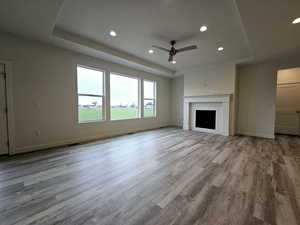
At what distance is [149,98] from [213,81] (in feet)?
9.65

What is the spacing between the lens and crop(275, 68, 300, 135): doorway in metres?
5.24

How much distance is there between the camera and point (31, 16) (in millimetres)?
2400

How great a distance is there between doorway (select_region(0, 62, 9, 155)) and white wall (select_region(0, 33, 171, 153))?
16 centimetres

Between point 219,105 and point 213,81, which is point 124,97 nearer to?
point 213,81

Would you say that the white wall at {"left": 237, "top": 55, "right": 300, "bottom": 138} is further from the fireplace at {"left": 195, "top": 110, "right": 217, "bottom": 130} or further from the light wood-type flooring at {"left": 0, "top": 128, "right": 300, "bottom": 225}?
the light wood-type flooring at {"left": 0, "top": 128, "right": 300, "bottom": 225}

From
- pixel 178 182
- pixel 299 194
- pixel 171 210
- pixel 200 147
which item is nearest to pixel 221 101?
pixel 200 147

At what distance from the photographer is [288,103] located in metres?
5.44

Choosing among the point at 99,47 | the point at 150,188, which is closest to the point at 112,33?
the point at 99,47

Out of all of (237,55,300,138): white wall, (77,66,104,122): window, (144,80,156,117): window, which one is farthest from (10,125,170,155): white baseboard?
(237,55,300,138): white wall

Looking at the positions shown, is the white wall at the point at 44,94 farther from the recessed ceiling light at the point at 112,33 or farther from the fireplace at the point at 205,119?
the fireplace at the point at 205,119

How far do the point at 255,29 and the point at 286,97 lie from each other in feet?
14.7

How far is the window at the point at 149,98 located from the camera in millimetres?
6438

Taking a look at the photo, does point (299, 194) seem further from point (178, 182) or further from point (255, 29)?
point (255, 29)

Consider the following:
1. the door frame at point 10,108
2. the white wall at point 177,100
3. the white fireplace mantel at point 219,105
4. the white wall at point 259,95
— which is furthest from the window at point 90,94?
the white wall at point 259,95
